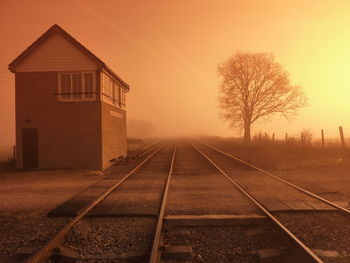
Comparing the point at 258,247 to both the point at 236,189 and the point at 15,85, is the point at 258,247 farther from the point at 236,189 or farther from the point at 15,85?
the point at 15,85

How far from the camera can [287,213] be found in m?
6.87

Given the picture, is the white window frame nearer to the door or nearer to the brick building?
the brick building

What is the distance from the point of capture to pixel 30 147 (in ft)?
53.1

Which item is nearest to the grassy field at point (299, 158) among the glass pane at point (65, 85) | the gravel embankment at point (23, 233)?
the glass pane at point (65, 85)

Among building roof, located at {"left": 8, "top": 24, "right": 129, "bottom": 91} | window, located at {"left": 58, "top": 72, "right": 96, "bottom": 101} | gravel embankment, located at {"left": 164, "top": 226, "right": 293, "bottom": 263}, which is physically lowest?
gravel embankment, located at {"left": 164, "top": 226, "right": 293, "bottom": 263}

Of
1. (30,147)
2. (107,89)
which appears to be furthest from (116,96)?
(30,147)

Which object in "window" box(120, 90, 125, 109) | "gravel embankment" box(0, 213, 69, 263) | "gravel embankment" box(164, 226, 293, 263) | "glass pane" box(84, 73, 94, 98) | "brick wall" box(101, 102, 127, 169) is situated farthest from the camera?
"window" box(120, 90, 125, 109)

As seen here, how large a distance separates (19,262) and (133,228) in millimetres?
2166

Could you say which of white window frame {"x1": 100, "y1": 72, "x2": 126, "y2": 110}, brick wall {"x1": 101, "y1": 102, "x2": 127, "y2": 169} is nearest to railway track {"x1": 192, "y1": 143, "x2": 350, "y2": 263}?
brick wall {"x1": 101, "y1": 102, "x2": 127, "y2": 169}

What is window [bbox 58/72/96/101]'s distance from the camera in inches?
637

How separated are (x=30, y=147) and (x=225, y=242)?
14.4 metres

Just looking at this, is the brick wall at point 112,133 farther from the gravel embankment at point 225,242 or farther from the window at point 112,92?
the gravel embankment at point 225,242

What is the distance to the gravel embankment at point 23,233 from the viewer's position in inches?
185

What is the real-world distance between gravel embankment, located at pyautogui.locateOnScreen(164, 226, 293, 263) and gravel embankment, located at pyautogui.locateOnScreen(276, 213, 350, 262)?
58cm
